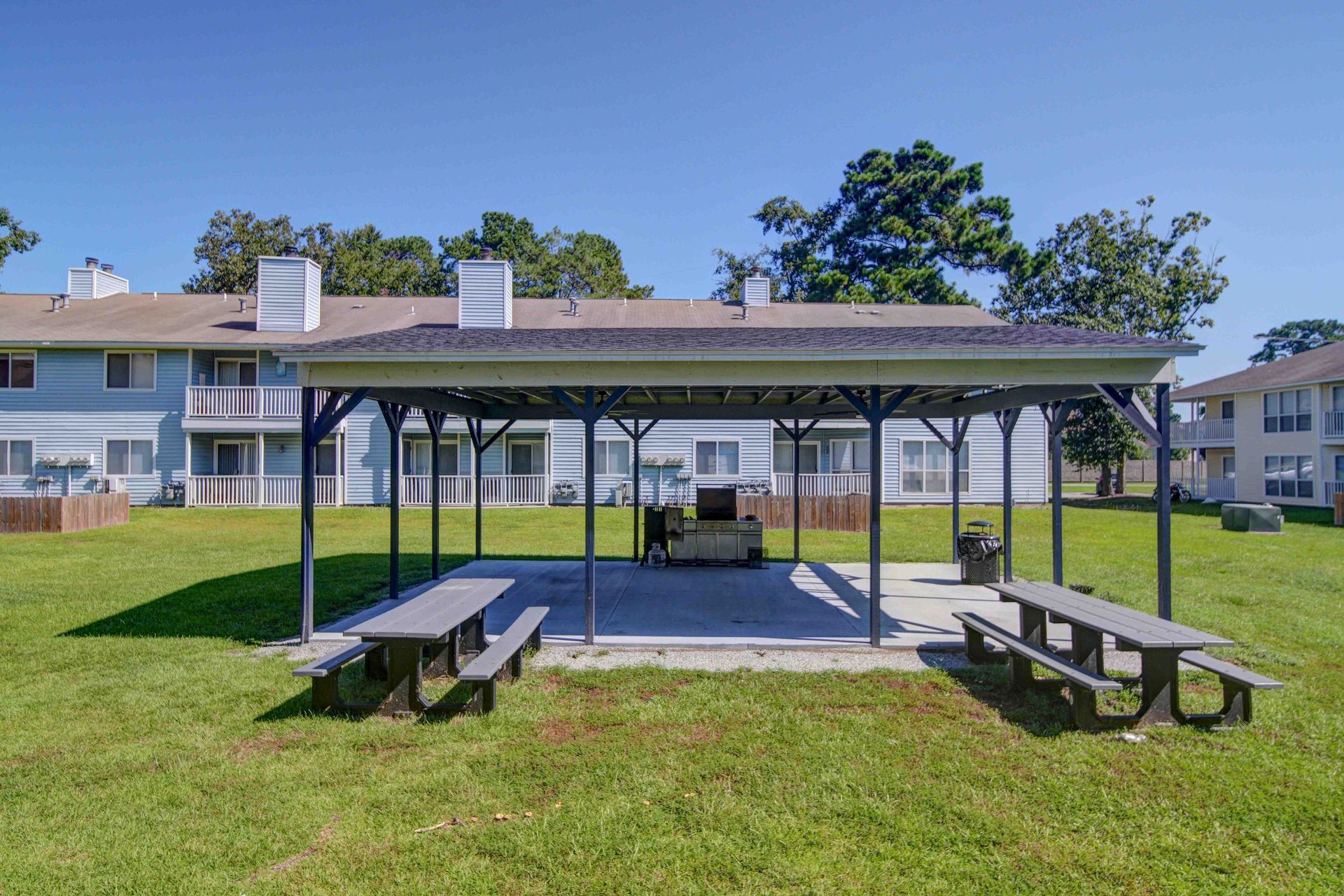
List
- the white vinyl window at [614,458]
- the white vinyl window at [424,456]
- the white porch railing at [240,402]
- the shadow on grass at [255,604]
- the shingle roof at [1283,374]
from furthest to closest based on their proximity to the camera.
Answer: the shingle roof at [1283,374]
the white vinyl window at [614,458]
the white vinyl window at [424,456]
the white porch railing at [240,402]
the shadow on grass at [255,604]

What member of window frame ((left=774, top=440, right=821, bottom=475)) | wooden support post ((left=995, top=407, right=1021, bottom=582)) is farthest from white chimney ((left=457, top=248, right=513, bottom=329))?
wooden support post ((left=995, top=407, right=1021, bottom=582))

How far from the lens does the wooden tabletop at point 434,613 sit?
5195 mm

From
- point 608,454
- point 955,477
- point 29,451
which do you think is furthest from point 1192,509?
point 29,451

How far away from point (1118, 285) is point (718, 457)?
19215 mm

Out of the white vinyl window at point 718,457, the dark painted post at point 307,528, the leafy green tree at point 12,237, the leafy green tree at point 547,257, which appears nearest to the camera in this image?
the dark painted post at point 307,528

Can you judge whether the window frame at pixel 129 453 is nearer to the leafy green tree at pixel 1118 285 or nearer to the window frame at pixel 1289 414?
the leafy green tree at pixel 1118 285

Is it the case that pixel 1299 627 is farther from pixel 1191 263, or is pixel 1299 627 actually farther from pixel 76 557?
pixel 1191 263

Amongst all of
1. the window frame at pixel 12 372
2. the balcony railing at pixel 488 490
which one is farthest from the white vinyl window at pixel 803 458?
the window frame at pixel 12 372

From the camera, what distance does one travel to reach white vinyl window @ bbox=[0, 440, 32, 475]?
22875 millimetres

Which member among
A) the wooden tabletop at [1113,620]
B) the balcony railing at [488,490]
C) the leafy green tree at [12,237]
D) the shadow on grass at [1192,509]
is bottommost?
the shadow on grass at [1192,509]

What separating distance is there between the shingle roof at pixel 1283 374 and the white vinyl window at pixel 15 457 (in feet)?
134

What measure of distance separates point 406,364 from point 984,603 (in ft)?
23.2

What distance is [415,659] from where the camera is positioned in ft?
17.6

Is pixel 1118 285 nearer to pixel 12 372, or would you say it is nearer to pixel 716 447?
pixel 716 447
